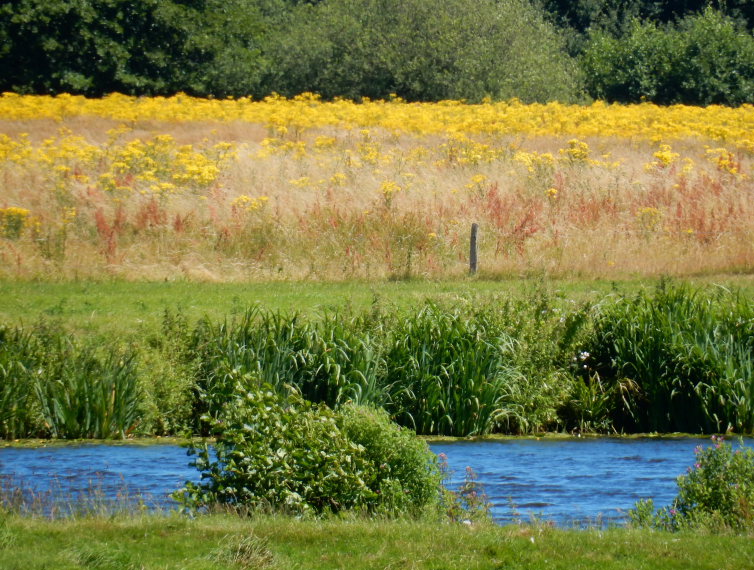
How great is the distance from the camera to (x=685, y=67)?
4666cm

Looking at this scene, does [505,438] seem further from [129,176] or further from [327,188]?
[129,176]

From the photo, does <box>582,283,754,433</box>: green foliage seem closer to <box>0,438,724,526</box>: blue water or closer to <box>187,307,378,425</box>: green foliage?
<box>0,438,724,526</box>: blue water

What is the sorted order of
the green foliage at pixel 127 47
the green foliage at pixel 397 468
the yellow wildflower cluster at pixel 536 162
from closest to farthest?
the green foliage at pixel 397 468 → the yellow wildflower cluster at pixel 536 162 → the green foliage at pixel 127 47

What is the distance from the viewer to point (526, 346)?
1420 cm

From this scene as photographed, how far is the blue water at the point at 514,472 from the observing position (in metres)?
→ 10.1

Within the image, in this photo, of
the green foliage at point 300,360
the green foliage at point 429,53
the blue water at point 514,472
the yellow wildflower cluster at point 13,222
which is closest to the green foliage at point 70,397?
the blue water at point 514,472

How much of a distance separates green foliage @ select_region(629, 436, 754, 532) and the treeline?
32.9m

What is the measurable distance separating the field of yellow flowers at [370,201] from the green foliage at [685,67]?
51.5 feet

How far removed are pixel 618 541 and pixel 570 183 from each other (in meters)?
18.2

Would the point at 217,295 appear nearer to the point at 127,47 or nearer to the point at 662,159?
the point at 662,159

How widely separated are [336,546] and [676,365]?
7.39m

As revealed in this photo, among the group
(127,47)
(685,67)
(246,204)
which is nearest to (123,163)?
(246,204)

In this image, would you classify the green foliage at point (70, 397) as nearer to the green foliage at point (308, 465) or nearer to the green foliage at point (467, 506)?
the green foliage at point (308, 465)

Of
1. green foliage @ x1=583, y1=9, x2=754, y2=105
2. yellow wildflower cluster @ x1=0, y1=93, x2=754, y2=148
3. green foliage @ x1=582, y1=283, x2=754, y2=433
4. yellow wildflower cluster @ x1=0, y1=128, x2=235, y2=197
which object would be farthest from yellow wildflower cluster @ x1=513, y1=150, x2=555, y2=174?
green foliage @ x1=583, y1=9, x2=754, y2=105
